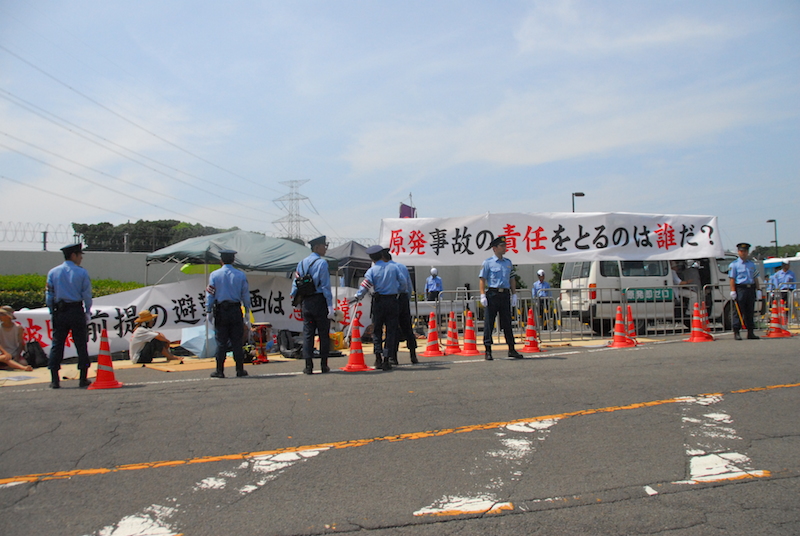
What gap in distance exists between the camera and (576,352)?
1002 centimetres

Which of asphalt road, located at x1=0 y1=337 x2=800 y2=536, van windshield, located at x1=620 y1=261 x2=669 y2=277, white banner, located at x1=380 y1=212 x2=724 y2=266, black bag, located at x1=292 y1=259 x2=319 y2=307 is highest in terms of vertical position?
white banner, located at x1=380 y1=212 x2=724 y2=266

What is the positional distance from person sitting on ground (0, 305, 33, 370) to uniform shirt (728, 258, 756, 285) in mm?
12650

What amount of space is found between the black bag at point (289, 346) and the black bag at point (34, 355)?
4073 mm

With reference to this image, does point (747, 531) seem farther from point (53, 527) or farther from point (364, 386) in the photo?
point (364, 386)

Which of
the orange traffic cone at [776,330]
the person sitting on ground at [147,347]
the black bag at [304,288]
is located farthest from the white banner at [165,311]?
the orange traffic cone at [776,330]

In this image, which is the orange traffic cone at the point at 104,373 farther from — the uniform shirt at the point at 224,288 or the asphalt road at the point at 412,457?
the uniform shirt at the point at 224,288

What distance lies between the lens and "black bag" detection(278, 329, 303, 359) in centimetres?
1123

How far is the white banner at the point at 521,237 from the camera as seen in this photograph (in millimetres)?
12539

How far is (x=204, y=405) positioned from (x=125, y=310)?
740 cm

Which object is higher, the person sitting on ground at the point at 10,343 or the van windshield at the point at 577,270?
the van windshield at the point at 577,270

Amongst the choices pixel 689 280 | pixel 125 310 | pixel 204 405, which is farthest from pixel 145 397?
pixel 689 280

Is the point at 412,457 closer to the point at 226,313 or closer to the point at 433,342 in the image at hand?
the point at 226,313

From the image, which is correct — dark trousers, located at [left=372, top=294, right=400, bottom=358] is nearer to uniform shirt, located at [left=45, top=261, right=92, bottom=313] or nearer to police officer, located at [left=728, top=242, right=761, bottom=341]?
uniform shirt, located at [left=45, top=261, right=92, bottom=313]

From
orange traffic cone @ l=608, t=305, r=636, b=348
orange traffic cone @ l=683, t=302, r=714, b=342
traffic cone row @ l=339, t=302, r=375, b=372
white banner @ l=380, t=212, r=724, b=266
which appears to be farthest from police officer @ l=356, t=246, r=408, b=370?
orange traffic cone @ l=683, t=302, r=714, b=342
